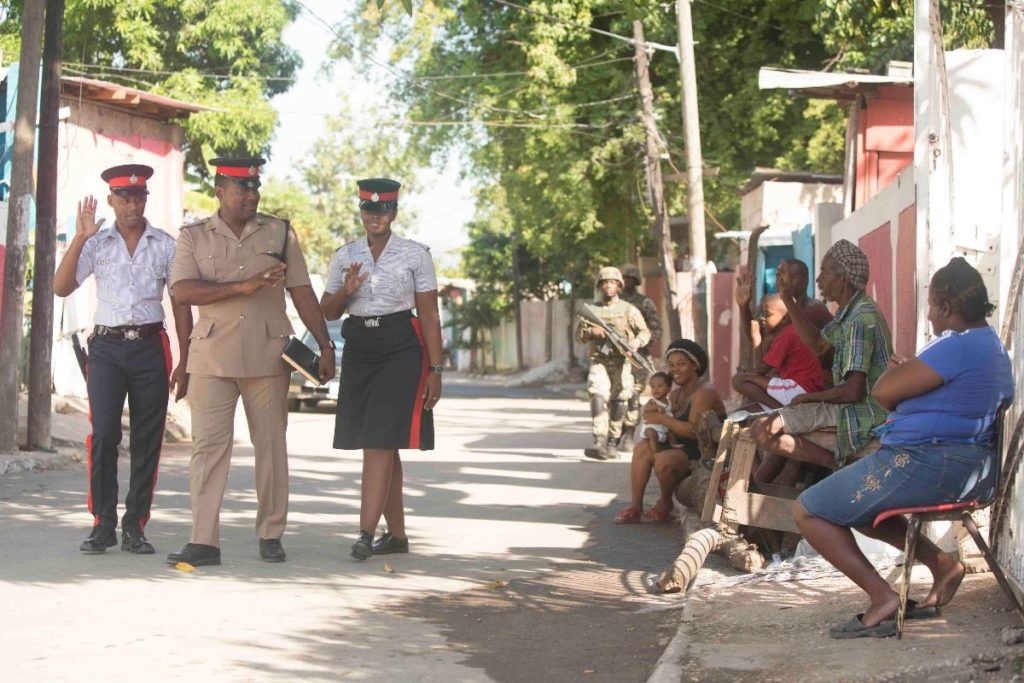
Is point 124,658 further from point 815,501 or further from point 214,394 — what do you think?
point 815,501

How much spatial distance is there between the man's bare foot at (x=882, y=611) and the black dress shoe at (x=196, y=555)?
3460 millimetres

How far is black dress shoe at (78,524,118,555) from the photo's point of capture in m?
7.51

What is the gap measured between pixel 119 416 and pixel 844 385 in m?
3.80

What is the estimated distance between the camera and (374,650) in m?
5.64

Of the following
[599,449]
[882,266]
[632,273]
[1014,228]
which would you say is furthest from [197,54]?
[1014,228]

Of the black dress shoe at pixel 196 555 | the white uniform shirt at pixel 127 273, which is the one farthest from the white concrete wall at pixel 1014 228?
the white uniform shirt at pixel 127 273

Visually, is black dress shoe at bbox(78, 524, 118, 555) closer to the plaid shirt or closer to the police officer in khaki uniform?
the police officer in khaki uniform

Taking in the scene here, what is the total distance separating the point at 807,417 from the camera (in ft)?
22.5

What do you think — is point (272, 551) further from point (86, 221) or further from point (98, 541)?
point (86, 221)

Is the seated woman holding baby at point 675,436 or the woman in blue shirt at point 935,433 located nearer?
the woman in blue shirt at point 935,433

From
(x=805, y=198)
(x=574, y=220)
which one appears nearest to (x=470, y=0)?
(x=574, y=220)

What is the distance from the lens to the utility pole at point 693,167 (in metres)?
19.4

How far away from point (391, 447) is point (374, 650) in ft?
6.84

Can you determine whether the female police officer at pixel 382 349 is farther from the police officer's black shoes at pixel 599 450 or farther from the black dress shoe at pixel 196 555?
the police officer's black shoes at pixel 599 450
